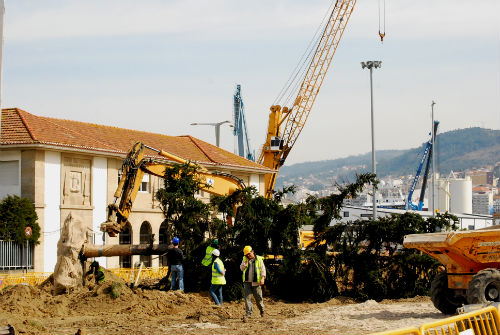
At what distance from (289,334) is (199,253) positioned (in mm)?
9448

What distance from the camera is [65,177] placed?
3822cm

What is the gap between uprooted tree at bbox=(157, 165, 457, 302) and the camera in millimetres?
23719

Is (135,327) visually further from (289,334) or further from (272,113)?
(272,113)

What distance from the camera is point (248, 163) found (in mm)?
52750

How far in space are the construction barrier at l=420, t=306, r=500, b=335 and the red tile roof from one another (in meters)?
28.6

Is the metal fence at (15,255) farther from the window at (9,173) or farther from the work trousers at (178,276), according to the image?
the work trousers at (178,276)

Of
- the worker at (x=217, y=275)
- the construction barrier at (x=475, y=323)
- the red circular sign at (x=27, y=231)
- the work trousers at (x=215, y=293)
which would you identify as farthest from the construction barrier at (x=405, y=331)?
the red circular sign at (x=27, y=231)

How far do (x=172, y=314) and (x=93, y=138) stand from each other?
76.2 ft

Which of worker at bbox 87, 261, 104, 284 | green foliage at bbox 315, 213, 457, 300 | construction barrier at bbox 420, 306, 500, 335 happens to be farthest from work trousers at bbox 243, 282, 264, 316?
construction barrier at bbox 420, 306, 500, 335

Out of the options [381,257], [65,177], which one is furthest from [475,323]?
[65,177]

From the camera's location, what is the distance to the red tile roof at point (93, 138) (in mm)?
37625

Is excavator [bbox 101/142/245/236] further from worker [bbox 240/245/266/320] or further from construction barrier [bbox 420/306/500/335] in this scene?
construction barrier [bbox 420/306/500/335]

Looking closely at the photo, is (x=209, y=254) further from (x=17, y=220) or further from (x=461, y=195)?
(x=461, y=195)

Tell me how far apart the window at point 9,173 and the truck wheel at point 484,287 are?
2523cm
